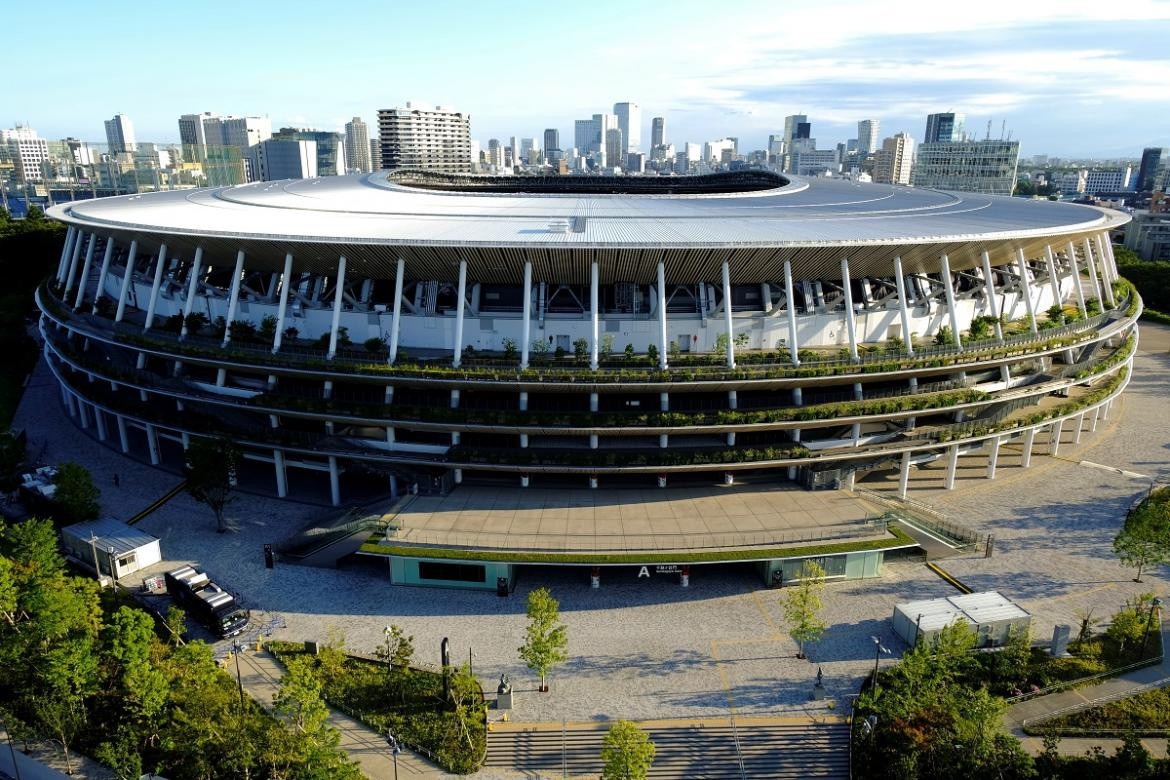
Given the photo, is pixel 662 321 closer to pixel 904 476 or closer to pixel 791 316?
pixel 791 316

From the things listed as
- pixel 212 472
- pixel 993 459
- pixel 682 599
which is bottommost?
pixel 682 599

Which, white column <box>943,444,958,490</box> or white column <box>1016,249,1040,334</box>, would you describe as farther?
white column <box>1016,249,1040,334</box>

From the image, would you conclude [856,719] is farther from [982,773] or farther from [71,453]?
[71,453]

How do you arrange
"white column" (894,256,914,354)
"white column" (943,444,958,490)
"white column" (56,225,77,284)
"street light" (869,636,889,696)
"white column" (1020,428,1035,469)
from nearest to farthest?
"street light" (869,636,889,696)
"white column" (894,256,914,354)
"white column" (943,444,958,490)
"white column" (1020,428,1035,469)
"white column" (56,225,77,284)

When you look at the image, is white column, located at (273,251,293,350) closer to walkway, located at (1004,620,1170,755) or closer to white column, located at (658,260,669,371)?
white column, located at (658,260,669,371)

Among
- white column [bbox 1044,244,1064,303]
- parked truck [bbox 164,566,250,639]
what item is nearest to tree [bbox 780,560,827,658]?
parked truck [bbox 164,566,250,639]

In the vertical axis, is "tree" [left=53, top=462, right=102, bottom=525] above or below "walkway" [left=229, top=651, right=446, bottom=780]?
above

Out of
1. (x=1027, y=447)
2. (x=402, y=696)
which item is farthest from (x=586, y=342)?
(x=1027, y=447)

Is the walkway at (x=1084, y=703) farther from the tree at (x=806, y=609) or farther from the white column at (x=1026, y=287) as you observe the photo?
the white column at (x=1026, y=287)
